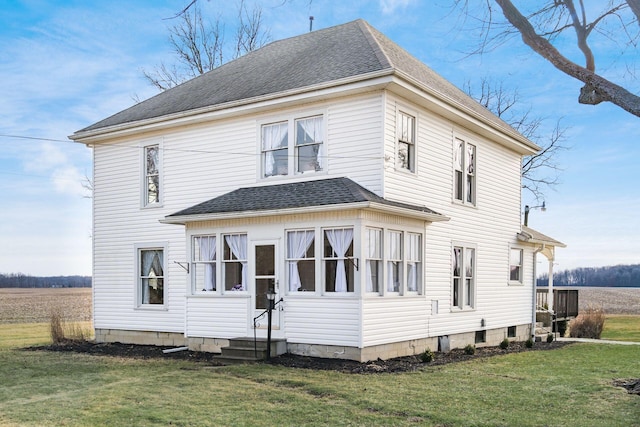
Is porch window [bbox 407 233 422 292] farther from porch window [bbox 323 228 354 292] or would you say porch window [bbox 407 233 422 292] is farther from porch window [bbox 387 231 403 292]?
porch window [bbox 323 228 354 292]

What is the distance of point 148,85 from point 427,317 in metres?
20.7

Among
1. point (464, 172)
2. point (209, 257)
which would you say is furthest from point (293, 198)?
point (464, 172)

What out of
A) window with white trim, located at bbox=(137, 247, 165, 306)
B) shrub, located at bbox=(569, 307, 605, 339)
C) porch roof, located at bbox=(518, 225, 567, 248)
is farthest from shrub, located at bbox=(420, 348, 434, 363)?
shrub, located at bbox=(569, 307, 605, 339)

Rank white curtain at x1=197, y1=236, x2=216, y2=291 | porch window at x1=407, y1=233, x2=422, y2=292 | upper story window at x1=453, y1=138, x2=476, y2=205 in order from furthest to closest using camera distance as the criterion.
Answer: upper story window at x1=453, y1=138, x2=476, y2=205, white curtain at x1=197, y1=236, x2=216, y2=291, porch window at x1=407, y1=233, x2=422, y2=292

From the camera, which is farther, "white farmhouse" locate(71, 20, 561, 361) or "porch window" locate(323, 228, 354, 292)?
"white farmhouse" locate(71, 20, 561, 361)

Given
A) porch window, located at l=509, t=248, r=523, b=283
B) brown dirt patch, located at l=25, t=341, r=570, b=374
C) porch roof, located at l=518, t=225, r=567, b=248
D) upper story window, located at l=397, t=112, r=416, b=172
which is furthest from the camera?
porch roof, located at l=518, t=225, r=567, b=248

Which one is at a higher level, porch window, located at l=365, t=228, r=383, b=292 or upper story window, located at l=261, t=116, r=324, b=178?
upper story window, located at l=261, t=116, r=324, b=178

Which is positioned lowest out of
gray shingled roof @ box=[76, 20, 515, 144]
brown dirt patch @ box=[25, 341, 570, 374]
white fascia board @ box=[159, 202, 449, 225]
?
brown dirt patch @ box=[25, 341, 570, 374]

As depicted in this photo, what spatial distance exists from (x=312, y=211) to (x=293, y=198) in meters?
0.85

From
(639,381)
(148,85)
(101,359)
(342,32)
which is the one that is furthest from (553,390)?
(148,85)

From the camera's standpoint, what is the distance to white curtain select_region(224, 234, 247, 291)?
1488 cm

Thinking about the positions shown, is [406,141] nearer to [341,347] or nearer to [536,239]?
[341,347]

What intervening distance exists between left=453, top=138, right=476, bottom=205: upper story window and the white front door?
5474 millimetres

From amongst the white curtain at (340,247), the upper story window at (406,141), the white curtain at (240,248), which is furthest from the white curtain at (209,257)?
the upper story window at (406,141)
